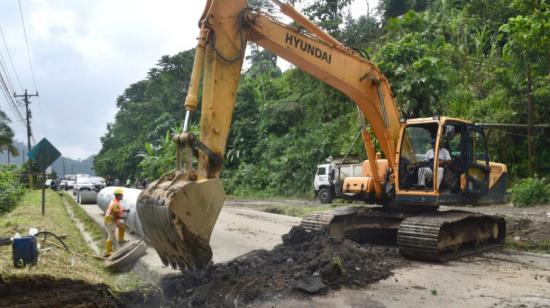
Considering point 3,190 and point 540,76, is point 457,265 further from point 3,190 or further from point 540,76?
point 3,190

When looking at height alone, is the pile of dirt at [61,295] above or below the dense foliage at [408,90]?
below

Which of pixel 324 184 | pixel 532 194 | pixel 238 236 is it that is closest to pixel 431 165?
pixel 238 236

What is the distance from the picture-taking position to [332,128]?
94.3 feet

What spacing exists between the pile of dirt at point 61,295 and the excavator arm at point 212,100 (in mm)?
1057

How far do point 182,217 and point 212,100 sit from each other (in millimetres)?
1695

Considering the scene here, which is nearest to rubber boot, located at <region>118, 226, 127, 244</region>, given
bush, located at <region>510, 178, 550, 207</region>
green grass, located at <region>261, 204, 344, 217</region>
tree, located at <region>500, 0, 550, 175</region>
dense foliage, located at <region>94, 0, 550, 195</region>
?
dense foliage, located at <region>94, 0, 550, 195</region>

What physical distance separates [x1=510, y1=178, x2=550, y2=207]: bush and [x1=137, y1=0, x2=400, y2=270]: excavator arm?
1045 centimetres

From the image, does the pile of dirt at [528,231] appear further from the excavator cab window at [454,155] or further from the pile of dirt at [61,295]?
the pile of dirt at [61,295]

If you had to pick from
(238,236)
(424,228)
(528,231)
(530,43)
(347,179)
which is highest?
(530,43)

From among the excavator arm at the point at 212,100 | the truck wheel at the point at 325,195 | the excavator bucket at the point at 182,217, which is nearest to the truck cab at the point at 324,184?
the truck wheel at the point at 325,195

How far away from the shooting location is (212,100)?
6.52 metres

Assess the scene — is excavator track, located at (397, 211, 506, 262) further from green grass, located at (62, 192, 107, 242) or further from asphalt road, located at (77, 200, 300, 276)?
green grass, located at (62, 192, 107, 242)

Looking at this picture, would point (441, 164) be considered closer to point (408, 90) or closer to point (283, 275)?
point (283, 275)

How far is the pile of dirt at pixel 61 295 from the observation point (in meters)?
6.35
